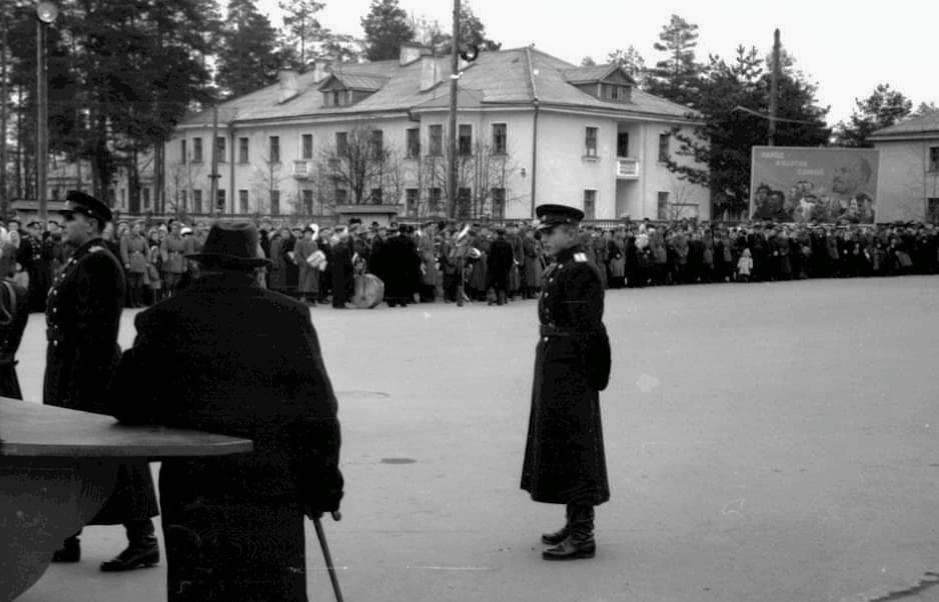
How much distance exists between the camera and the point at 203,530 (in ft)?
13.6

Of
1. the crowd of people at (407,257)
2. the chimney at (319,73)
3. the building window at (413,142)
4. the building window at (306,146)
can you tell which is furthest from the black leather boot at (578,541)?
the chimney at (319,73)

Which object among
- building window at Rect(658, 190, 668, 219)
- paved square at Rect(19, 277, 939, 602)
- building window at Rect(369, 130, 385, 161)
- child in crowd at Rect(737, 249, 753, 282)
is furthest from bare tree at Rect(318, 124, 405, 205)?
paved square at Rect(19, 277, 939, 602)

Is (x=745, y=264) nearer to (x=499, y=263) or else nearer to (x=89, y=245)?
(x=499, y=263)

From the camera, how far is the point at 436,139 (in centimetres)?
6150

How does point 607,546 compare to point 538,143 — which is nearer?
point 607,546

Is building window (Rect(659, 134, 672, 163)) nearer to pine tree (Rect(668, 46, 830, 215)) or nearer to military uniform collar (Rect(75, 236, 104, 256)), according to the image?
pine tree (Rect(668, 46, 830, 215))

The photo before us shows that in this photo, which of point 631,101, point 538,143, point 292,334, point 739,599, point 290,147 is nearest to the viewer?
point 292,334

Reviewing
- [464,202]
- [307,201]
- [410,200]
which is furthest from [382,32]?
[464,202]

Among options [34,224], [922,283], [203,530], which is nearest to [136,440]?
[203,530]

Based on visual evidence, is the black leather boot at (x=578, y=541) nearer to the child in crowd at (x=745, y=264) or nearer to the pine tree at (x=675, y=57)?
the child in crowd at (x=745, y=264)

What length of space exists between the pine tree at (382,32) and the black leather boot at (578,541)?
288 feet

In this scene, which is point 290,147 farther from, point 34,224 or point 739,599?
point 739,599

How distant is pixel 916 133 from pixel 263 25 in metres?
42.5

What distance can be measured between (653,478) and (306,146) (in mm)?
63361
